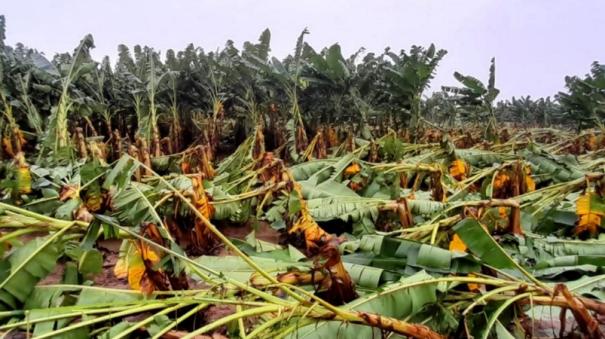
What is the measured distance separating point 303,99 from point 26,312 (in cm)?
838

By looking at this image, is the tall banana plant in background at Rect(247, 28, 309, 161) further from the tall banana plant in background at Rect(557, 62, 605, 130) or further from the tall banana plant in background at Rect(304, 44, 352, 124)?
the tall banana plant in background at Rect(557, 62, 605, 130)

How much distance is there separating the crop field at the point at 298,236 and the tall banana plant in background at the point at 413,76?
4 cm

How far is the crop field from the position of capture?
193 centimetres

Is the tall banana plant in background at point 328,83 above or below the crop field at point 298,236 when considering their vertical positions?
above

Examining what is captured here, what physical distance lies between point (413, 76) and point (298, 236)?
4950mm

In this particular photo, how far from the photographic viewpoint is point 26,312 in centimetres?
192

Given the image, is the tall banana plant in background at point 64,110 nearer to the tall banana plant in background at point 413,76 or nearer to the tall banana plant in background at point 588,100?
the tall banana plant in background at point 413,76

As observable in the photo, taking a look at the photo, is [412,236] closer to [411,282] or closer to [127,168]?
[411,282]

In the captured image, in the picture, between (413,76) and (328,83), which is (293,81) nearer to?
(328,83)

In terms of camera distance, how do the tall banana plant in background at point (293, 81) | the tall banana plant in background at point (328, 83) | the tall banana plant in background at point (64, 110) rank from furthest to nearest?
the tall banana plant in background at point (293, 81), the tall banana plant in background at point (328, 83), the tall banana plant in background at point (64, 110)

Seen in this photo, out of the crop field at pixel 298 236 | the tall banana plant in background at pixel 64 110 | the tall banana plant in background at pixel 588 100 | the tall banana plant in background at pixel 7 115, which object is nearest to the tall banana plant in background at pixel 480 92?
the crop field at pixel 298 236

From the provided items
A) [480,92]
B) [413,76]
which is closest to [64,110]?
[413,76]

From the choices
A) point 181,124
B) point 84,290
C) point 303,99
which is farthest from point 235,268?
point 181,124

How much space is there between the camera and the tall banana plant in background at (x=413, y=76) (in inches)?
318
